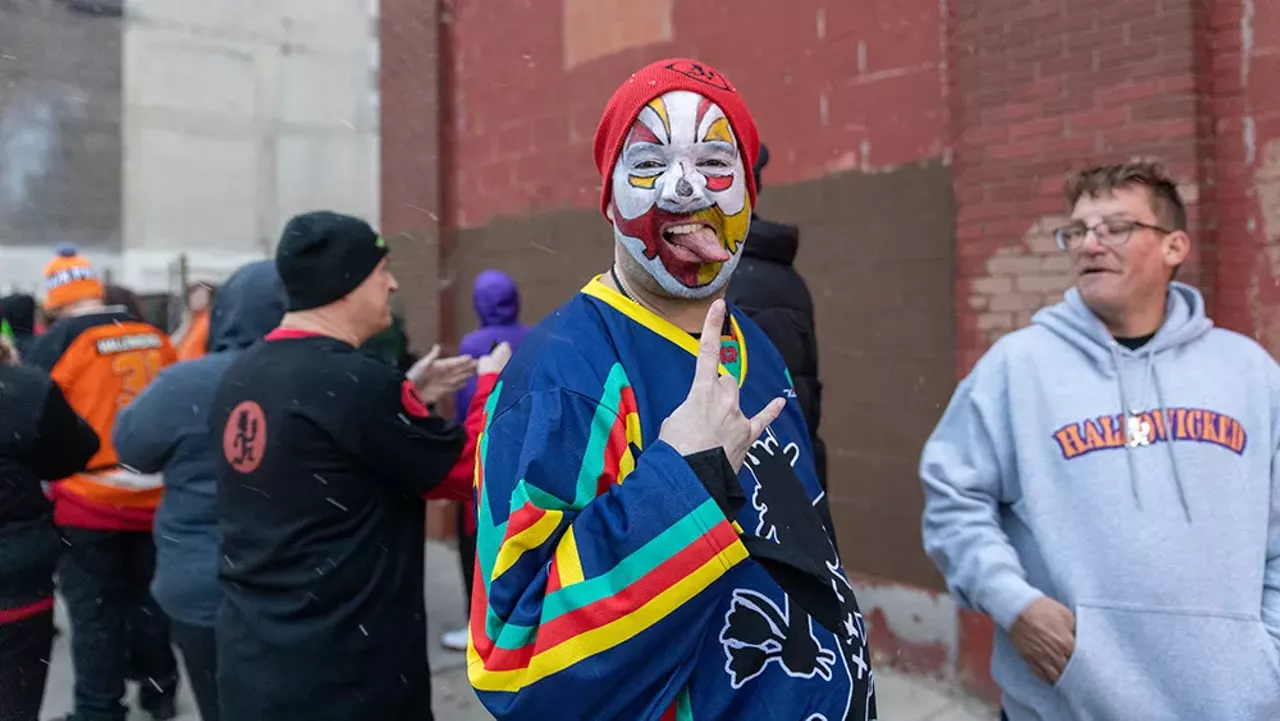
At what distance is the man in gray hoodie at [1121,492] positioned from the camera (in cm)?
219

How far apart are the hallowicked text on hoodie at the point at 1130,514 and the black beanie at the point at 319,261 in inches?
69.0

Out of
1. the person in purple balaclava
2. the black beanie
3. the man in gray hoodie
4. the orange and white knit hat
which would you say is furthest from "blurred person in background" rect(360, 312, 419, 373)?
the man in gray hoodie

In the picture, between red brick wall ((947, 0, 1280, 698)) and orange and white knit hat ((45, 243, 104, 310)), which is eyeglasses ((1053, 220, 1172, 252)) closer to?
red brick wall ((947, 0, 1280, 698))

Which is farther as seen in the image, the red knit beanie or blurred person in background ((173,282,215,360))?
blurred person in background ((173,282,215,360))

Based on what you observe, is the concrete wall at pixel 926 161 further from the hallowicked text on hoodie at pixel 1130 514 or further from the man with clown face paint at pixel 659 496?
the man with clown face paint at pixel 659 496

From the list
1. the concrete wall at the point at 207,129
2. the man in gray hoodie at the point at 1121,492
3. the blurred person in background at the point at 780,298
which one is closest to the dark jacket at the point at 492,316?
the blurred person in background at the point at 780,298

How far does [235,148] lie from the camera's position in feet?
70.9

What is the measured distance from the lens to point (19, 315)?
22.3ft

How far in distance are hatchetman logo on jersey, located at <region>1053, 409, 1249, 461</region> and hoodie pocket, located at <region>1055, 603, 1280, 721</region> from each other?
0.39 metres

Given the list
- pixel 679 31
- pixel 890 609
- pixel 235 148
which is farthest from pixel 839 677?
pixel 235 148

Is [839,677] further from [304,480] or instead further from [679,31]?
[679,31]

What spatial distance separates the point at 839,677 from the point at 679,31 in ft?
15.6

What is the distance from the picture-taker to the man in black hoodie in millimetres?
3104

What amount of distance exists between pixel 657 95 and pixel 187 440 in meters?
2.42
